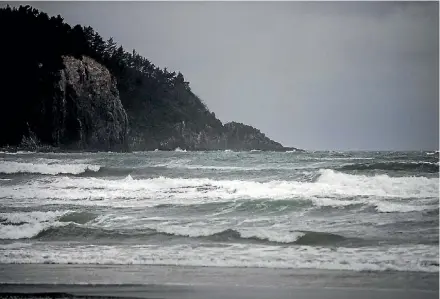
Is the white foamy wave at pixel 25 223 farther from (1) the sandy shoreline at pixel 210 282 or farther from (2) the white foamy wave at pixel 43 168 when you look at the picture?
(1) the sandy shoreline at pixel 210 282

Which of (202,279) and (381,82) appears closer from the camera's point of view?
(202,279)

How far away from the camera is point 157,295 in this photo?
3.00 meters

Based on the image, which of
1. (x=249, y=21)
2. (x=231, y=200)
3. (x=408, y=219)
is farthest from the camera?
(x=231, y=200)

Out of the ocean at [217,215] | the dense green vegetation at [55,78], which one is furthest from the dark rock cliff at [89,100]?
the ocean at [217,215]

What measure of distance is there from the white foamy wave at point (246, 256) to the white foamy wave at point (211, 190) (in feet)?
4.85

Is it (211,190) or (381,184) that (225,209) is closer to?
(211,190)

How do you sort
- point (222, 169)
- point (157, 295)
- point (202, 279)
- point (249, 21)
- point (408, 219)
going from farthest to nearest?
point (222, 169) → point (249, 21) → point (408, 219) → point (202, 279) → point (157, 295)

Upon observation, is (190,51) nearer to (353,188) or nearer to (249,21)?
(249,21)

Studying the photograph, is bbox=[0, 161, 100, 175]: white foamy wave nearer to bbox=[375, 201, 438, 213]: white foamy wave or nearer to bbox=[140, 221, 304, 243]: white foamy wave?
bbox=[140, 221, 304, 243]: white foamy wave

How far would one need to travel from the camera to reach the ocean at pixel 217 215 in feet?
12.1

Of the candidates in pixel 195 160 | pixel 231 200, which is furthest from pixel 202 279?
pixel 195 160

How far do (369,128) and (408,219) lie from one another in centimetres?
121

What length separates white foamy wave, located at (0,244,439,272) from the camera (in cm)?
361

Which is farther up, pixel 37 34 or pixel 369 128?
pixel 37 34
